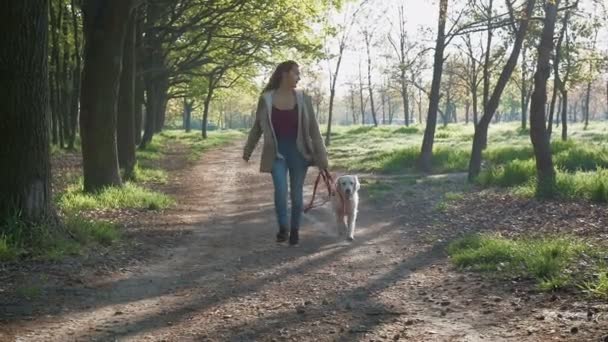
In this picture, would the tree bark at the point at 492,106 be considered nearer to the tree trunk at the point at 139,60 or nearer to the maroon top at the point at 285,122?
the maroon top at the point at 285,122

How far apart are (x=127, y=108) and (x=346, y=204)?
26.3ft

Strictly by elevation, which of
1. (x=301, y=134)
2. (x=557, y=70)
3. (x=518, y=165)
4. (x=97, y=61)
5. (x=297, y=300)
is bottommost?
(x=297, y=300)

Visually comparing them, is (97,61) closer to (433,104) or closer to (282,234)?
(282,234)

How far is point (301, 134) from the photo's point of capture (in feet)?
22.1

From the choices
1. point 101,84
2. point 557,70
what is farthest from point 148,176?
point 557,70

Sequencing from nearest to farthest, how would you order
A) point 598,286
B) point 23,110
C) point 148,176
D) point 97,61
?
point 598,286 → point 23,110 → point 97,61 → point 148,176

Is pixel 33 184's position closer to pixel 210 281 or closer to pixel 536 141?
pixel 210 281

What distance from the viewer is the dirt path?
149 inches

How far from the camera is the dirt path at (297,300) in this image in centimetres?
378

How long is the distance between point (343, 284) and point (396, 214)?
528 cm

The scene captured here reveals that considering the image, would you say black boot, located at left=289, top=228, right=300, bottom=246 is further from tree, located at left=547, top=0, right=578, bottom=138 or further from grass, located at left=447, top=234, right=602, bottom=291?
tree, located at left=547, top=0, right=578, bottom=138

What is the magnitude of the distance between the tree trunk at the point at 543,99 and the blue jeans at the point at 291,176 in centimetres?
636

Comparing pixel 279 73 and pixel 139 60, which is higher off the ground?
pixel 139 60

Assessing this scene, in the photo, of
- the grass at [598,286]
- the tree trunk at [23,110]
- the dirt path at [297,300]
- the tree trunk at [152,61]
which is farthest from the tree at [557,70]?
the tree trunk at [23,110]
